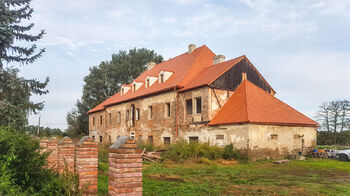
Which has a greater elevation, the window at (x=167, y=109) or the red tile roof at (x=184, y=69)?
the red tile roof at (x=184, y=69)

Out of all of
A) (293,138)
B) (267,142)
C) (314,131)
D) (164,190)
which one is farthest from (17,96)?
(314,131)

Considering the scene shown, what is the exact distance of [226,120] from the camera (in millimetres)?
18359

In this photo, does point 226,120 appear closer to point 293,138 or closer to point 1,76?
point 293,138

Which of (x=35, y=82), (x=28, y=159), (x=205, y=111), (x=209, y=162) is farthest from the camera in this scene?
(x=205, y=111)

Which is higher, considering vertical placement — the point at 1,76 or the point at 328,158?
the point at 1,76

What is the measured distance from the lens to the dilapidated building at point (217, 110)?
17.9 m

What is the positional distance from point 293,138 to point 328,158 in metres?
3.25

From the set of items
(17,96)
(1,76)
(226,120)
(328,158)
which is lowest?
(328,158)

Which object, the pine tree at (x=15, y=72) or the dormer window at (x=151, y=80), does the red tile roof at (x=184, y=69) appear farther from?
the pine tree at (x=15, y=72)

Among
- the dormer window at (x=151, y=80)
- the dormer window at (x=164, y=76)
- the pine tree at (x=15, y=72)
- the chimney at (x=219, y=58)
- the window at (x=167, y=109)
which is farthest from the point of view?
the dormer window at (x=151, y=80)

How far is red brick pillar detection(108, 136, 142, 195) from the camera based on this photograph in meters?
4.55

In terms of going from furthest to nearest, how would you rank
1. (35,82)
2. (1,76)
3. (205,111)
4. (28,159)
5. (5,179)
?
1. (205,111)
2. (35,82)
3. (1,76)
4. (28,159)
5. (5,179)

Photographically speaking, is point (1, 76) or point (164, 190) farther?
point (1, 76)

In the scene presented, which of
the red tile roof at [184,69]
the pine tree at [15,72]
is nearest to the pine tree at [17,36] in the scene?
the pine tree at [15,72]
